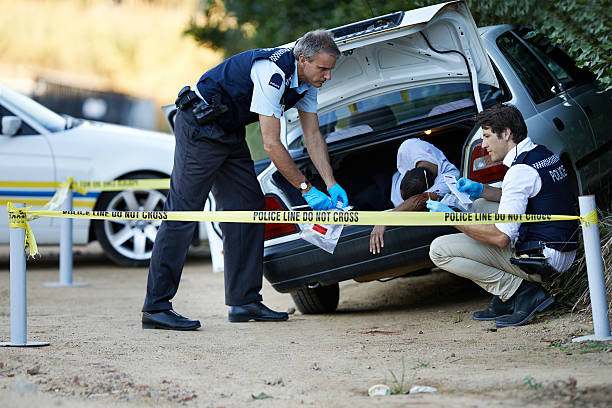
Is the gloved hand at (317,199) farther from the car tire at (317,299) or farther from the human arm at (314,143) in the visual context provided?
the car tire at (317,299)

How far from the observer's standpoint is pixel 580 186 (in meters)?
5.76

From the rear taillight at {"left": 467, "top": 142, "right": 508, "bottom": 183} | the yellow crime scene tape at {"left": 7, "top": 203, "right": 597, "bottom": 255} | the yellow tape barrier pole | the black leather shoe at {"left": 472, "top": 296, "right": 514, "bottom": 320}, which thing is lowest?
the black leather shoe at {"left": 472, "top": 296, "right": 514, "bottom": 320}

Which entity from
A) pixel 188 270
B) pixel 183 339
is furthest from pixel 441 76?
pixel 188 270

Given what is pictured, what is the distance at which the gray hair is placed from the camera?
193 inches

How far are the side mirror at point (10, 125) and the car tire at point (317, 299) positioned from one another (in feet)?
11.3

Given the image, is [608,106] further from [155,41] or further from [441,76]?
[155,41]

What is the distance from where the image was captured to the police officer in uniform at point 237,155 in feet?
16.3

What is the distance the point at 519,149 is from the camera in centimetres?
475

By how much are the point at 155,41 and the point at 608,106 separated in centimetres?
2105


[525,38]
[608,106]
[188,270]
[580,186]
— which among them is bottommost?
[188,270]

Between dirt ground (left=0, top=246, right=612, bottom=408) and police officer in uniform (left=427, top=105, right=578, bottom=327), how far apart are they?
0.71ft

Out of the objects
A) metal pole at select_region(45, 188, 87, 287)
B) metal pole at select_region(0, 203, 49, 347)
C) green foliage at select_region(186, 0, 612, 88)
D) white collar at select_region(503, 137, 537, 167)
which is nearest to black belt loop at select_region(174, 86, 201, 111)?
metal pole at select_region(0, 203, 49, 347)

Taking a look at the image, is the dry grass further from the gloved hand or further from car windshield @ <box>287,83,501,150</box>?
the gloved hand

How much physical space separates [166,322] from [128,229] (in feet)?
10.7
